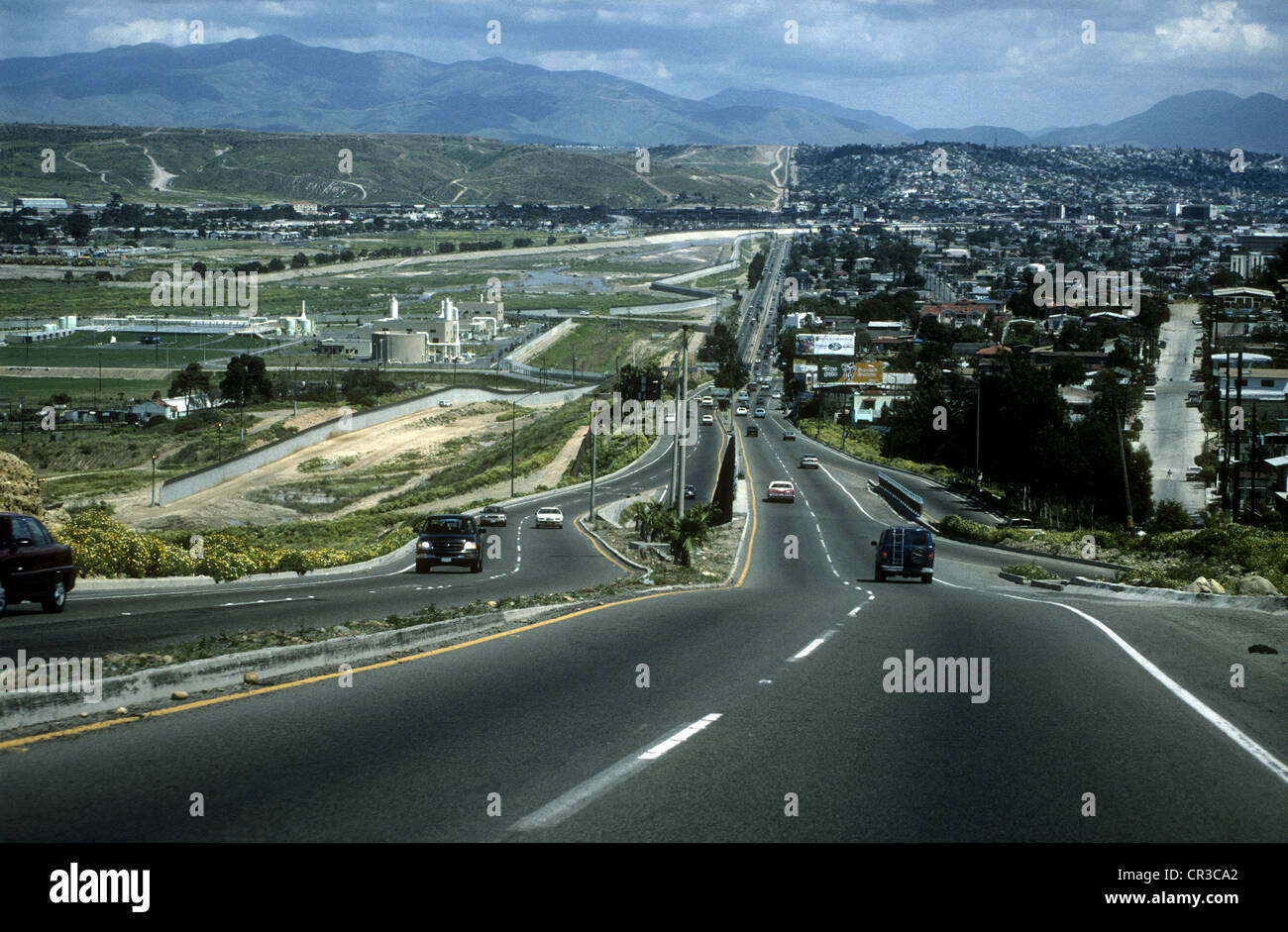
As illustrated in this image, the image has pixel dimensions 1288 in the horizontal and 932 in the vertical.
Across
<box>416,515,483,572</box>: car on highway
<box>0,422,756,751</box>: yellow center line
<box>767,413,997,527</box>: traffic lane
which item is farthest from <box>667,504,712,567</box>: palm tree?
<box>767,413,997,527</box>: traffic lane

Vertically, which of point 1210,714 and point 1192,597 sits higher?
point 1210,714

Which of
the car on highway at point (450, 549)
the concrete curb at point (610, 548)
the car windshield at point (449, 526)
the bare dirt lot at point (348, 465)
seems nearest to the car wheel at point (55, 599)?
the concrete curb at point (610, 548)

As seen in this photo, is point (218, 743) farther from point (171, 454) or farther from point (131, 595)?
point (171, 454)

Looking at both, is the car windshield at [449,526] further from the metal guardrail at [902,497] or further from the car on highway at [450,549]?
the metal guardrail at [902,497]

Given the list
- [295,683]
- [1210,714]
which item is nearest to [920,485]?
[1210,714]

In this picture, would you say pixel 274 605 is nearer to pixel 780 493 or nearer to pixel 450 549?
pixel 450 549

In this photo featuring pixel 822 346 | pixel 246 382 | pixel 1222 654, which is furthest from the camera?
pixel 822 346
